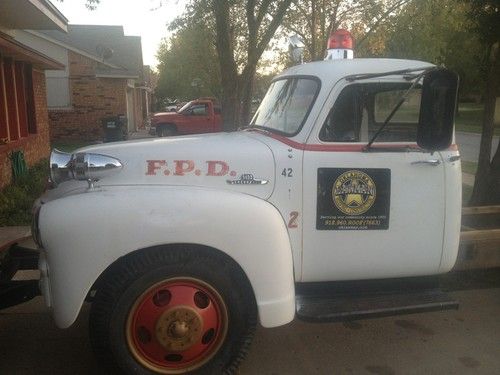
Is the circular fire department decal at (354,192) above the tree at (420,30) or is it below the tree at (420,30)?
below

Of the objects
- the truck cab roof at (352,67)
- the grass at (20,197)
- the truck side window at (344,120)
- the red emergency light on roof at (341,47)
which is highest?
the red emergency light on roof at (341,47)

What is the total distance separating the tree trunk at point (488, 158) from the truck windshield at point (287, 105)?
154 inches

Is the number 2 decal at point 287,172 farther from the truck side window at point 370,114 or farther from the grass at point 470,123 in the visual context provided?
the grass at point 470,123

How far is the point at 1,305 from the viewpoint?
3.31 metres

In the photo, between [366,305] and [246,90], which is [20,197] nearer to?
[246,90]

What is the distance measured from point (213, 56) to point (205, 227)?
33.0 m

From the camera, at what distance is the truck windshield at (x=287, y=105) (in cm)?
358

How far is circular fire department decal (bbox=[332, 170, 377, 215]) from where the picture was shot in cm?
339

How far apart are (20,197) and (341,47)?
6.30m

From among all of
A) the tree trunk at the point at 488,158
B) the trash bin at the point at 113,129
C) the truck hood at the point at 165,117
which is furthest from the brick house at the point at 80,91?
the tree trunk at the point at 488,158

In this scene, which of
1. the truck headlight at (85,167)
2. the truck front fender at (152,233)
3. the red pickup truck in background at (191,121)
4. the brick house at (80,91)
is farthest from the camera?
the red pickup truck in background at (191,121)

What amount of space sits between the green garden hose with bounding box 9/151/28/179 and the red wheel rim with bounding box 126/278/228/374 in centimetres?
773

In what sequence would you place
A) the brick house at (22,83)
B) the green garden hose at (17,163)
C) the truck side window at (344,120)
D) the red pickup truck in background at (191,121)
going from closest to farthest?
the truck side window at (344,120) < the brick house at (22,83) < the green garden hose at (17,163) < the red pickup truck in background at (191,121)

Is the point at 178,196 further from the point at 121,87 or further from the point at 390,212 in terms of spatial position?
the point at 121,87
